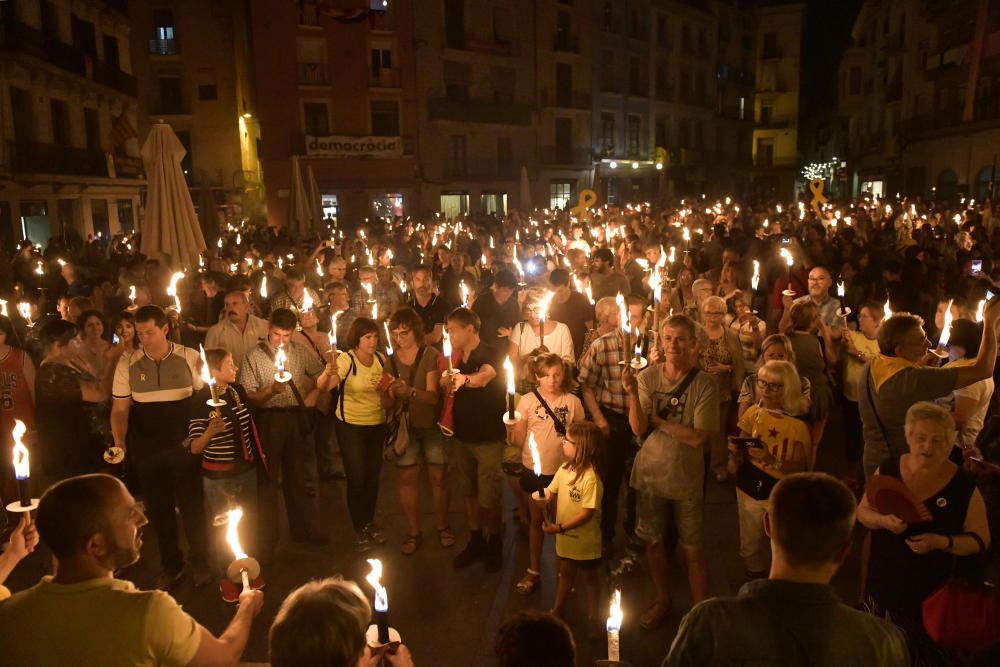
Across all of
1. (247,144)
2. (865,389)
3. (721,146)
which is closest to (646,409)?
(865,389)

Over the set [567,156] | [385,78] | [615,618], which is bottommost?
[615,618]

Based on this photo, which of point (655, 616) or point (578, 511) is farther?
point (655, 616)

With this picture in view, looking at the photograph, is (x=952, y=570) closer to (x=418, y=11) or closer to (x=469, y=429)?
(x=469, y=429)

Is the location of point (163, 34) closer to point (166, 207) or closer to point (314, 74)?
point (314, 74)

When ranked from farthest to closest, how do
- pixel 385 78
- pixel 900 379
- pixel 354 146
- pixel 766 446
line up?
pixel 385 78 < pixel 354 146 < pixel 766 446 < pixel 900 379

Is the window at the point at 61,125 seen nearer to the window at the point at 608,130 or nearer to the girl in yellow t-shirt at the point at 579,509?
the girl in yellow t-shirt at the point at 579,509

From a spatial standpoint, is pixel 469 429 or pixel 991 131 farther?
pixel 991 131

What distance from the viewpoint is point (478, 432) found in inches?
213

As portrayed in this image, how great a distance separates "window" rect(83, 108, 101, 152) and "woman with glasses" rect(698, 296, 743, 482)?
29.0m

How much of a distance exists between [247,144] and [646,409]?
40.4 meters

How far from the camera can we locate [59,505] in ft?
7.80

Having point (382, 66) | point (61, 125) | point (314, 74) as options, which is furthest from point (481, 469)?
point (382, 66)

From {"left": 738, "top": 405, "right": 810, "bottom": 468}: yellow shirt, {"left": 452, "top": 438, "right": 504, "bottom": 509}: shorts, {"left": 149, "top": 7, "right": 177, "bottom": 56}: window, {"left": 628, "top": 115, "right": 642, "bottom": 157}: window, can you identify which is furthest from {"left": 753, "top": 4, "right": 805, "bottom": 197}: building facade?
{"left": 738, "top": 405, "right": 810, "bottom": 468}: yellow shirt

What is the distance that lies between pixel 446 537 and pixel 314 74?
32.2 m
